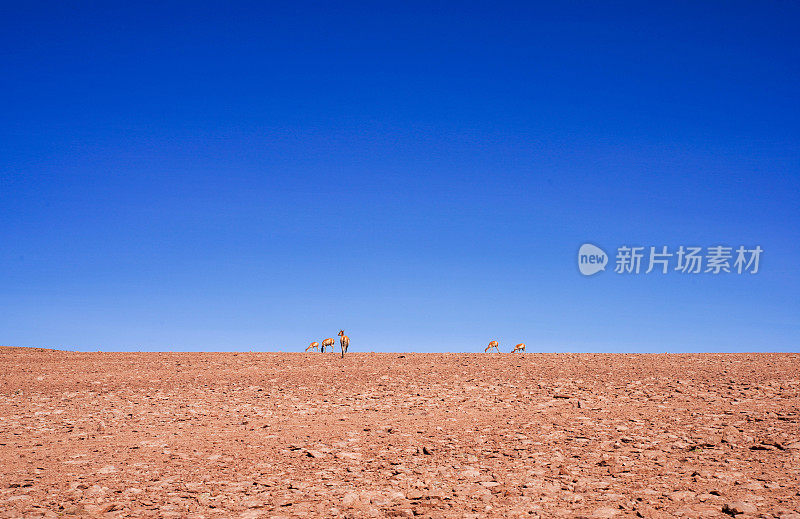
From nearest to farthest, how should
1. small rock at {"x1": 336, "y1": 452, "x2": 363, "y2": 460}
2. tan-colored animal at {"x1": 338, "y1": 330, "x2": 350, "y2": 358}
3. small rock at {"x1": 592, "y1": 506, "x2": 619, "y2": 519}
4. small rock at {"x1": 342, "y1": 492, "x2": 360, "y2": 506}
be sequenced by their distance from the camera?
1. small rock at {"x1": 592, "y1": 506, "x2": 619, "y2": 519}
2. small rock at {"x1": 342, "y1": 492, "x2": 360, "y2": 506}
3. small rock at {"x1": 336, "y1": 452, "x2": 363, "y2": 460}
4. tan-colored animal at {"x1": 338, "y1": 330, "x2": 350, "y2": 358}

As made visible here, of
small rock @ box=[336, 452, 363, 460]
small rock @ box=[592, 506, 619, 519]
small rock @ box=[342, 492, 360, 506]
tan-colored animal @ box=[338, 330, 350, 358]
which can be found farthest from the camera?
tan-colored animal @ box=[338, 330, 350, 358]

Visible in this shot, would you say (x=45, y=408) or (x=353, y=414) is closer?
(x=353, y=414)

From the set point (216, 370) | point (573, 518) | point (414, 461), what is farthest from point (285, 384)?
point (573, 518)

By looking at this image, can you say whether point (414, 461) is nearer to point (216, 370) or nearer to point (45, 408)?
point (45, 408)

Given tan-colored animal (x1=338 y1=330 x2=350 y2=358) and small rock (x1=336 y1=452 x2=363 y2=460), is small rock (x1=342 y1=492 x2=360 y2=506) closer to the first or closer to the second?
small rock (x1=336 y1=452 x2=363 y2=460)

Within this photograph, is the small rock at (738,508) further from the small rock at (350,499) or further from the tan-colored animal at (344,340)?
the tan-colored animal at (344,340)

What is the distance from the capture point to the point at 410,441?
430 inches

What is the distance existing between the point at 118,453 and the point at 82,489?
2.08 meters

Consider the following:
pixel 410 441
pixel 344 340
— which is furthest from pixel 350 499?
pixel 344 340

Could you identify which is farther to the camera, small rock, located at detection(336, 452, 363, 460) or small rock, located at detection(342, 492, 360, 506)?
small rock, located at detection(336, 452, 363, 460)

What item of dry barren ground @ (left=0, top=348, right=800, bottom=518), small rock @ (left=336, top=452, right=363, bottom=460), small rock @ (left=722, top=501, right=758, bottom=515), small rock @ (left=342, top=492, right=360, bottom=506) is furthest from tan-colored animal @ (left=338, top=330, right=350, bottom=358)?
small rock @ (left=722, top=501, right=758, bottom=515)

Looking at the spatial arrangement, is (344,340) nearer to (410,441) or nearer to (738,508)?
(410,441)

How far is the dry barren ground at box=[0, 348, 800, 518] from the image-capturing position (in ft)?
25.9

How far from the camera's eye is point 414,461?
31.8ft
